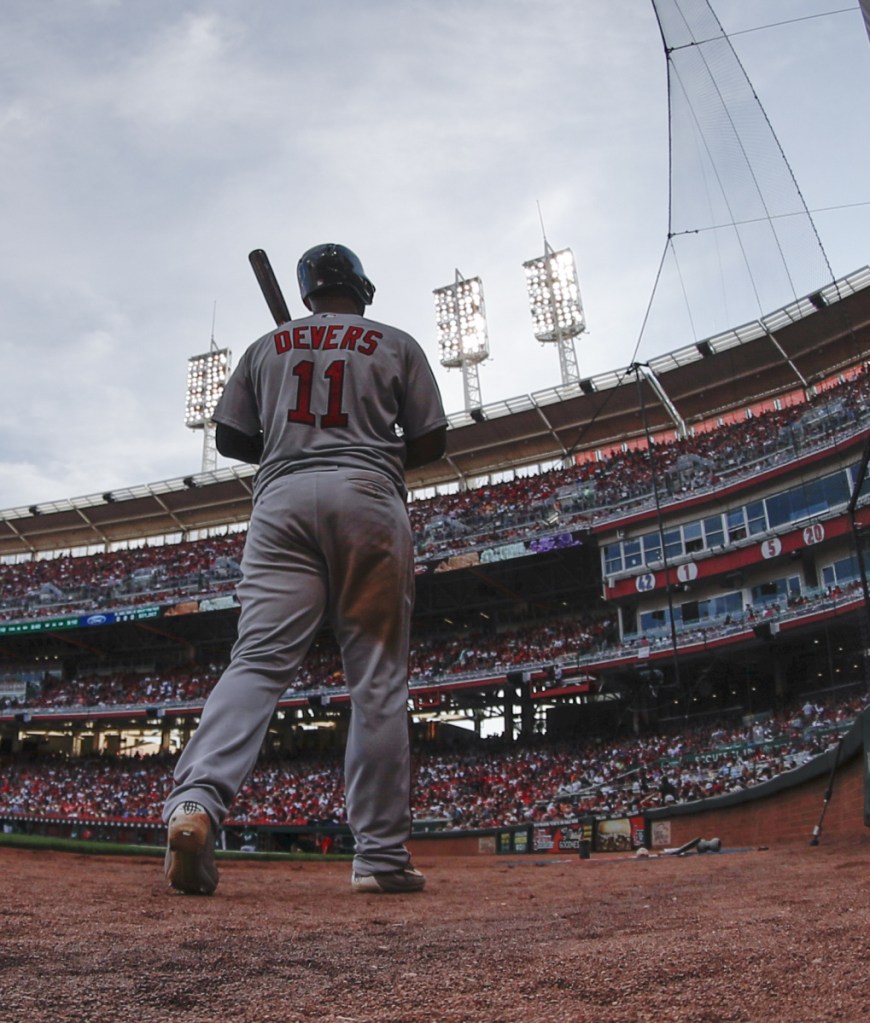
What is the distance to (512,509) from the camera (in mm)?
29156

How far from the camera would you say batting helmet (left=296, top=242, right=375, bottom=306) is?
364cm

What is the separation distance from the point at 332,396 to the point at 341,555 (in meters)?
0.67

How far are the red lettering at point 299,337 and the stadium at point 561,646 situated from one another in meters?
2.11

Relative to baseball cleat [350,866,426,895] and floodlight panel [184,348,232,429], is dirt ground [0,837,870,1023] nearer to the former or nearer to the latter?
baseball cleat [350,866,426,895]

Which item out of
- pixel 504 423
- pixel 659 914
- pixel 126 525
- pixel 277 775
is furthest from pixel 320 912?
pixel 126 525

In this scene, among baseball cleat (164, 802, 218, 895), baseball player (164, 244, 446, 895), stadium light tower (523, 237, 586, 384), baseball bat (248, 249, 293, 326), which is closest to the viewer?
baseball cleat (164, 802, 218, 895)

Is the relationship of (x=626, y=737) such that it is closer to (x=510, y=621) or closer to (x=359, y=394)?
(x=510, y=621)

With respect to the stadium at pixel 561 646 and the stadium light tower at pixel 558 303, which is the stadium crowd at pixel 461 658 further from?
the stadium light tower at pixel 558 303

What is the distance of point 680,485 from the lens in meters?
25.6

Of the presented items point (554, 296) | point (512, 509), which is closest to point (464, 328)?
point (554, 296)

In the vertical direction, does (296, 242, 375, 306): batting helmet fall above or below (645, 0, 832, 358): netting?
below

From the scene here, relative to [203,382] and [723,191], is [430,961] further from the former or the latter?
[203,382]

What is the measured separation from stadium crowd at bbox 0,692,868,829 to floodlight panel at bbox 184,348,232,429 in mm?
20922

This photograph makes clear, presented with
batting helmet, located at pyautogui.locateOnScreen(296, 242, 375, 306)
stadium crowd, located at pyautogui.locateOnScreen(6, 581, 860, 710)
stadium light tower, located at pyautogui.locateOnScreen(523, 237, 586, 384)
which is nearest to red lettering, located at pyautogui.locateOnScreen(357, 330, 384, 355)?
batting helmet, located at pyautogui.locateOnScreen(296, 242, 375, 306)
